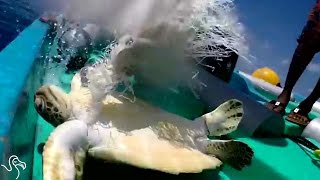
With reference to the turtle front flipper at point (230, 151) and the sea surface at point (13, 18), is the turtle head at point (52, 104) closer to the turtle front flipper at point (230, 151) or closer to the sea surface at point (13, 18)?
the turtle front flipper at point (230, 151)

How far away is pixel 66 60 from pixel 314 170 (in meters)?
1.76

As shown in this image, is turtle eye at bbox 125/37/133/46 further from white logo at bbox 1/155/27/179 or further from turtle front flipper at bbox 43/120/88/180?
white logo at bbox 1/155/27/179

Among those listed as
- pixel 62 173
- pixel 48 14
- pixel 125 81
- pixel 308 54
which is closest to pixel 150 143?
pixel 125 81

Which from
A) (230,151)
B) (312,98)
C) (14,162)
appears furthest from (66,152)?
(312,98)

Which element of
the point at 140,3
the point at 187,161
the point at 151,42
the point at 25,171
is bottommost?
the point at 25,171

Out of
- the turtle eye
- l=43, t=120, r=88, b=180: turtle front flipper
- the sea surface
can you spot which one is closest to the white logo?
l=43, t=120, r=88, b=180: turtle front flipper

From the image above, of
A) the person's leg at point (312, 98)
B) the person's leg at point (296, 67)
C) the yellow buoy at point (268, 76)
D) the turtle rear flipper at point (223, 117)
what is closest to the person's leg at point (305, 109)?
the person's leg at point (312, 98)

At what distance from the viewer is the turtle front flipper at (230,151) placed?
4.38 feet

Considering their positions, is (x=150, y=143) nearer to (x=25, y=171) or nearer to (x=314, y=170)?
(x=25, y=171)

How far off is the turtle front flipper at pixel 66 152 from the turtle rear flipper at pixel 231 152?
1.65ft

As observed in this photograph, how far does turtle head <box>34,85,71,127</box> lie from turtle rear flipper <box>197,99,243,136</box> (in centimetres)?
59

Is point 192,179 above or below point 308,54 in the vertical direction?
below

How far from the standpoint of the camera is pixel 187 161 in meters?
1.22

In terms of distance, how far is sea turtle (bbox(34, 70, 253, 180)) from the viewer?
3.28 feet
